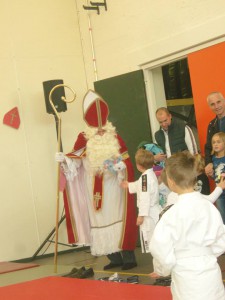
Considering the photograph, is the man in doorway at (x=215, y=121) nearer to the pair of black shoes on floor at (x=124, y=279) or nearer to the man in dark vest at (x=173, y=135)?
the man in dark vest at (x=173, y=135)

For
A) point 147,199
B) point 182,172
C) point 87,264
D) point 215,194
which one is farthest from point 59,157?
point 182,172

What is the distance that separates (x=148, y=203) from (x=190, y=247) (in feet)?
7.47

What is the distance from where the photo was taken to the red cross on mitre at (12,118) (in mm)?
7202

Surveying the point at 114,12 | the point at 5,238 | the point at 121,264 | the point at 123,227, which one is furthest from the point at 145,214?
the point at 114,12

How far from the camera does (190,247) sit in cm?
264

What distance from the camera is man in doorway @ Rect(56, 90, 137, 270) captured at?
17.4ft

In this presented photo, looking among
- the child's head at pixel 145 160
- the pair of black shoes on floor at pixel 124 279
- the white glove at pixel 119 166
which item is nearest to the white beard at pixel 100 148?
the white glove at pixel 119 166

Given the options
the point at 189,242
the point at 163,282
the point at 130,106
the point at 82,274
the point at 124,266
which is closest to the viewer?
the point at 189,242

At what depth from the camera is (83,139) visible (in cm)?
552

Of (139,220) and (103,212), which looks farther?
(103,212)

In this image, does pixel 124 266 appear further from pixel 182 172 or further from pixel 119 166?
pixel 182 172

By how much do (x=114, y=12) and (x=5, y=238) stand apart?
10.8ft

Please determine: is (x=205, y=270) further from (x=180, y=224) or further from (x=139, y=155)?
(x=139, y=155)

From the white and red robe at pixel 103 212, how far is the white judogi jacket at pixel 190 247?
104 inches
